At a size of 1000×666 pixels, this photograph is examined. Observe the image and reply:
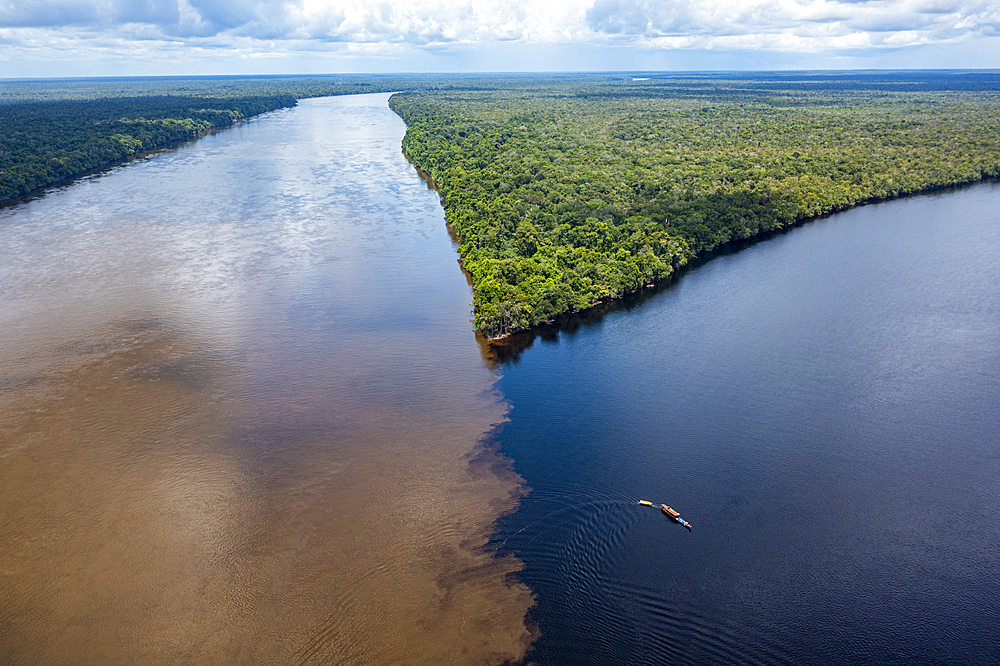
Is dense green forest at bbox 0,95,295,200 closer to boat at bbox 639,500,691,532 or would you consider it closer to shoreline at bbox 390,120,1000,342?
shoreline at bbox 390,120,1000,342

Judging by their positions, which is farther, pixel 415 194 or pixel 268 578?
pixel 415 194

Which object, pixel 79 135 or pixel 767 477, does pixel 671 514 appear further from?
pixel 79 135

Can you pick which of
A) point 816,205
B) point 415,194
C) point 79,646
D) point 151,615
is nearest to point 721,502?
point 151,615

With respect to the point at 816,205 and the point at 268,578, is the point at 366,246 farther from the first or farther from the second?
the point at 816,205

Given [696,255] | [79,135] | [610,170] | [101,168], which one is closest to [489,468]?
[696,255]

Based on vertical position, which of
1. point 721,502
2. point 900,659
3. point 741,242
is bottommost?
point 900,659
